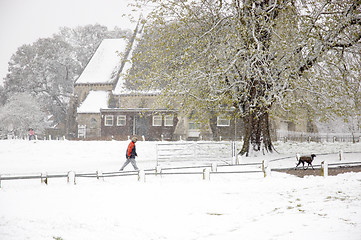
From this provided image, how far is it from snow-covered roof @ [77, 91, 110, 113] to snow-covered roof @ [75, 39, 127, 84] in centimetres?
212

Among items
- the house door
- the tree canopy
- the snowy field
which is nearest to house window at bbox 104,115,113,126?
the house door

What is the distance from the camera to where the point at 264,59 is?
2236cm

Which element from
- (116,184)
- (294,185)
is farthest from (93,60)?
(294,185)

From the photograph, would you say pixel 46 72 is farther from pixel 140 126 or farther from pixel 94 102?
pixel 140 126

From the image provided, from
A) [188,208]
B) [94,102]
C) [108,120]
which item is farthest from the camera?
[94,102]

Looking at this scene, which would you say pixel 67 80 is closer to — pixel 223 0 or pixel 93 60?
pixel 93 60

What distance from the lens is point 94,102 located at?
52531 mm

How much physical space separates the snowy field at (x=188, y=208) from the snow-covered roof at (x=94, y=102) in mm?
33129

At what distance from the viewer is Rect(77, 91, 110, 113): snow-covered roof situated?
5134 centimetres

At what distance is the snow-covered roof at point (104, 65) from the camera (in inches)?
2176

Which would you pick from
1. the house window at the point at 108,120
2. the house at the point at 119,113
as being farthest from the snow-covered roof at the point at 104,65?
the house window at the point at 108,120

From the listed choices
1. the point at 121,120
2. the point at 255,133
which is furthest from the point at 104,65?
the point at 255,133

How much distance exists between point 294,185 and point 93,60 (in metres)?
48.1

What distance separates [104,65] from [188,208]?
47967mm
